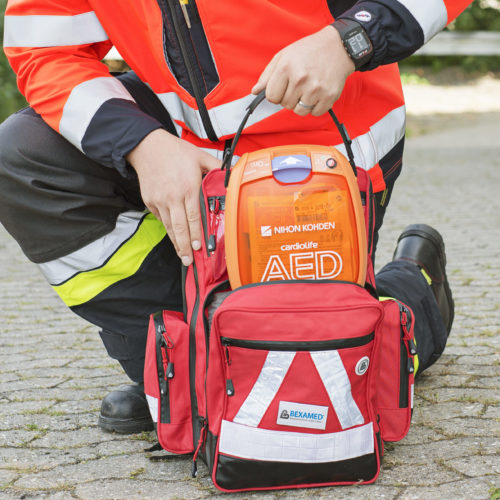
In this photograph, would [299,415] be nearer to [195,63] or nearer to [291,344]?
[291,344]

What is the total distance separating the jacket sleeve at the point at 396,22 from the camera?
6.92 feet

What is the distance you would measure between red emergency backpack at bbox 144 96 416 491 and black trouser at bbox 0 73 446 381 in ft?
1.52

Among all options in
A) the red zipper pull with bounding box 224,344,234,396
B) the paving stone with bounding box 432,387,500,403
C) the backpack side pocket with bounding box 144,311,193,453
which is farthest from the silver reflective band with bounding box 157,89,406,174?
the paving stone with bounding box 432,387,500,403

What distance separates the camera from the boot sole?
8.11 feet

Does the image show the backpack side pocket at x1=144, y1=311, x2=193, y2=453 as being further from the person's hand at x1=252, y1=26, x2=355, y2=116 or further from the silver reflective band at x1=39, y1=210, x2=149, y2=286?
the person's hand at x1=252, y1=26, x2=355, y2=116

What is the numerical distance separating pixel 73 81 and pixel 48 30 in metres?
0.20

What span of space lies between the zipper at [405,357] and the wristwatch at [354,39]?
0.66m

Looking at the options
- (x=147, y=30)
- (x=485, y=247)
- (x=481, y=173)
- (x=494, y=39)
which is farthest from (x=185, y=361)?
(x=494, y=39)

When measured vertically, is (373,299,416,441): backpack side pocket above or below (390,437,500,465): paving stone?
above

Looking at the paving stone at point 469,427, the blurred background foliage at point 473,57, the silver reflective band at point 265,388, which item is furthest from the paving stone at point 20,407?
the blurred background foliage at point 473,57

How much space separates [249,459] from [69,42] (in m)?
1.29

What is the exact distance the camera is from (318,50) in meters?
2.06

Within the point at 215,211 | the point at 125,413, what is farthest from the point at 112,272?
the point at 215,211

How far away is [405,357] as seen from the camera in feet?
7.29
